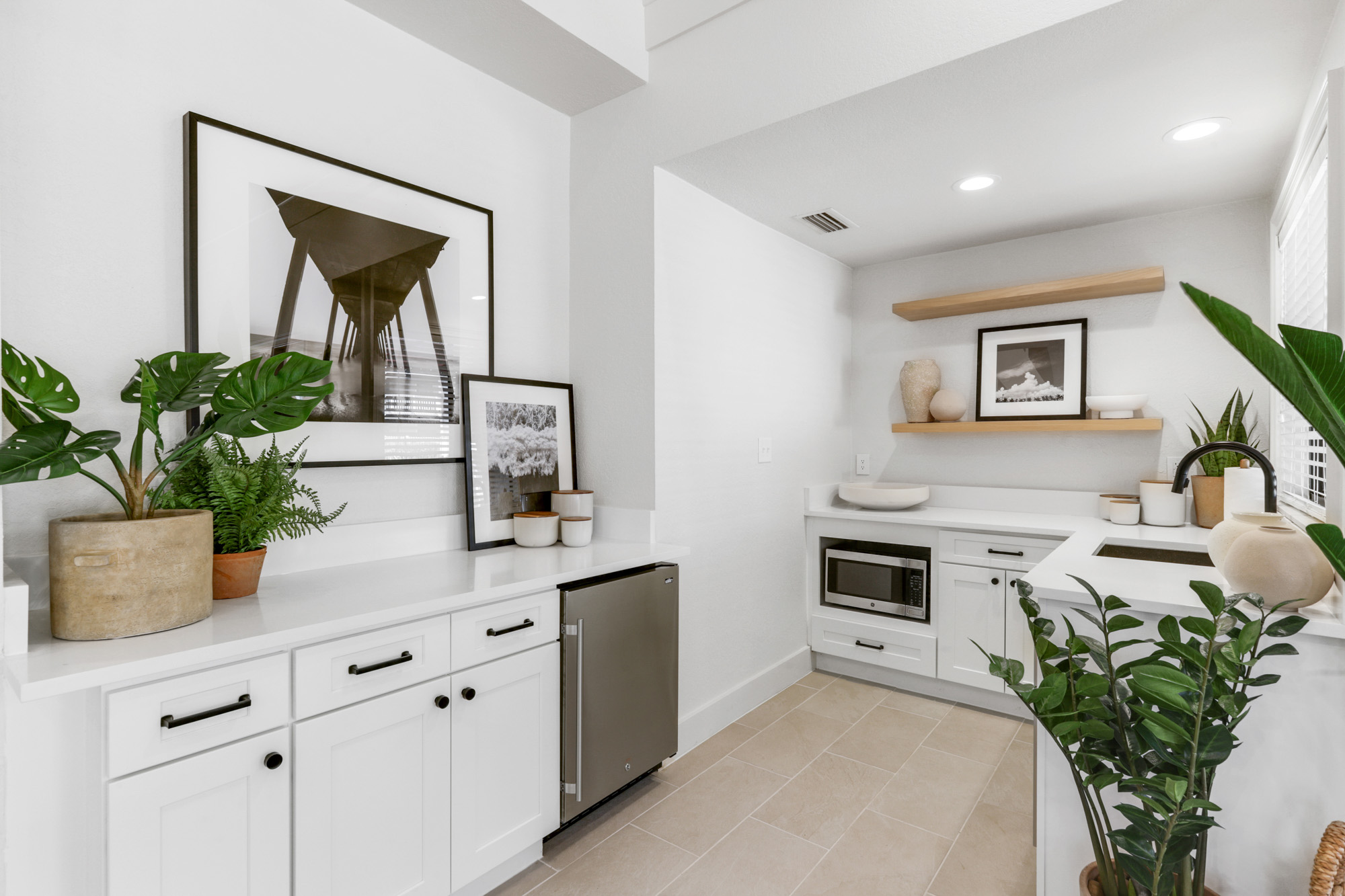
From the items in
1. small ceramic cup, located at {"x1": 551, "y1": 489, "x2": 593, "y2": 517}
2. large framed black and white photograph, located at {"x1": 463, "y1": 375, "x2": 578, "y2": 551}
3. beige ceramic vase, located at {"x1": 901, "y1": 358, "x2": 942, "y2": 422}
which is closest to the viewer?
large framed black and white photograph, located at {"x1": 463, "y1": 375, "x2": 578, "y2": 551}

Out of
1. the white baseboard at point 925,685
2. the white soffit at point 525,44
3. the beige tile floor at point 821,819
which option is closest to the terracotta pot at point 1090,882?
the beige tile floor at point 821,819

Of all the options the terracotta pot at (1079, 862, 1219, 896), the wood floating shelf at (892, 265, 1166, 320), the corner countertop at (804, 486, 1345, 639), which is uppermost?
the wood floating shelf at (892, 265, 1166, 320)

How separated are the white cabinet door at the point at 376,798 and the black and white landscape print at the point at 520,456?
32.4 inches

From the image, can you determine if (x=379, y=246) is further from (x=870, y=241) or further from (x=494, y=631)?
(x=870, y=241)

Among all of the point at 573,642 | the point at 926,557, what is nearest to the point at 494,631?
the point at 573,642

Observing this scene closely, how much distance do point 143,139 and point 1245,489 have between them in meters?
3.32

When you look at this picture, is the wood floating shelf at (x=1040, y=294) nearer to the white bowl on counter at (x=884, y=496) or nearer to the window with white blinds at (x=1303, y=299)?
the window with white blinds at (x=1303, y=299)

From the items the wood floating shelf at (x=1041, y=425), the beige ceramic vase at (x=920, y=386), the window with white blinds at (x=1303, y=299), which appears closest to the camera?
the window with white blinds at (x=1303, y=299)

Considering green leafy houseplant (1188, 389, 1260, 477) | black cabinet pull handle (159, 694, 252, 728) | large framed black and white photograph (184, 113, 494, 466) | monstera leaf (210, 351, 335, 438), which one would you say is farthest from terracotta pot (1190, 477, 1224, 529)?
black cabinet pull handle (159, 694, 252, 728)

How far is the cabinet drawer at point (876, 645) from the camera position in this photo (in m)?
3.03

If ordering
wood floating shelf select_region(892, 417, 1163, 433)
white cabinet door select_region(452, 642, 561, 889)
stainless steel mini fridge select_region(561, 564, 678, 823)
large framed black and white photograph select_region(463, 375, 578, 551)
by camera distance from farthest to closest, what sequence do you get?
wood floating shelf select_region(892, 417, 1163, 433) < large framed black and white photograph select_region(463, 375, 578, 551) < stainless steel mini fridge select_region(561, 564, 678, 823) < white cabinet door select_region(452, 642, 561, 889)

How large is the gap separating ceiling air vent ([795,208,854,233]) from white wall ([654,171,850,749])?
19 centimetres

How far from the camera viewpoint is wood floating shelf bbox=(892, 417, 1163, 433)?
9.48 feet

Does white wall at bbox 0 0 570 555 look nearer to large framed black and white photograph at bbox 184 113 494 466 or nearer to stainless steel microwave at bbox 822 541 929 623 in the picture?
large framed black and white photograph at bbox 184 113 494 466
